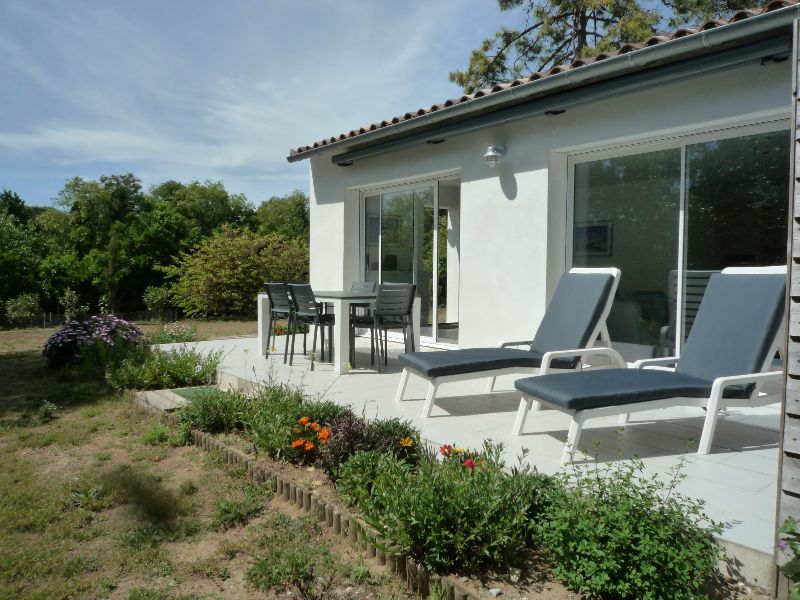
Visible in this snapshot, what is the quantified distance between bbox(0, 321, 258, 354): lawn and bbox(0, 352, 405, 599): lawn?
19.6ft

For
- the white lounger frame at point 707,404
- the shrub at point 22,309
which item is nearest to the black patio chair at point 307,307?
the white lounger frame at point 707,404

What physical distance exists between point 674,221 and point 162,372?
5.67 m

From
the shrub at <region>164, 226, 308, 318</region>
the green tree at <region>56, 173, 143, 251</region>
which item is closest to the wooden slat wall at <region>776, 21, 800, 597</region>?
the shrub at <region>164, 226, 308, 318</region>

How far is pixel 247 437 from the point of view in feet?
15.2

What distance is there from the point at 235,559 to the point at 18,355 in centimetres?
886

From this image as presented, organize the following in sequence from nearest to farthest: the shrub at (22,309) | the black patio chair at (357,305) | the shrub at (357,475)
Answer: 1. the shrub at (357,475)
2. the black patio chair at (357,305)
3. the shrub at (22,309)

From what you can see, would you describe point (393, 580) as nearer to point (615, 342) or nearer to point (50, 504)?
point (50, 504)

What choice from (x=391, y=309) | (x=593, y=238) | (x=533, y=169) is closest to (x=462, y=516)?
(x=391, y=309)

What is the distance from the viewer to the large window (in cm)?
536

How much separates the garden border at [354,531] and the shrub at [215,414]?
15.6 inches

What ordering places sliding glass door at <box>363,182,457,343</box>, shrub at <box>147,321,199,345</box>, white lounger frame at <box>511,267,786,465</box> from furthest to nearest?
shrub at <box>147,321,199,345</box>, sliding glass door at <box>363,182,457,343</box>, white lounger frame at <box>511,267,786,465</box>

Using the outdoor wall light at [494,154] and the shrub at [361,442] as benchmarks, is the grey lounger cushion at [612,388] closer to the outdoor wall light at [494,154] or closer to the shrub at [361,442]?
the shrub at [361,442]

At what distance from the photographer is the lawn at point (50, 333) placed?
11211mm

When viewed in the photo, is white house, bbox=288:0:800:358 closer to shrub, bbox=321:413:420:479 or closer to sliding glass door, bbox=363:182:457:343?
sliding glass door, bbox=363:182:457:343
